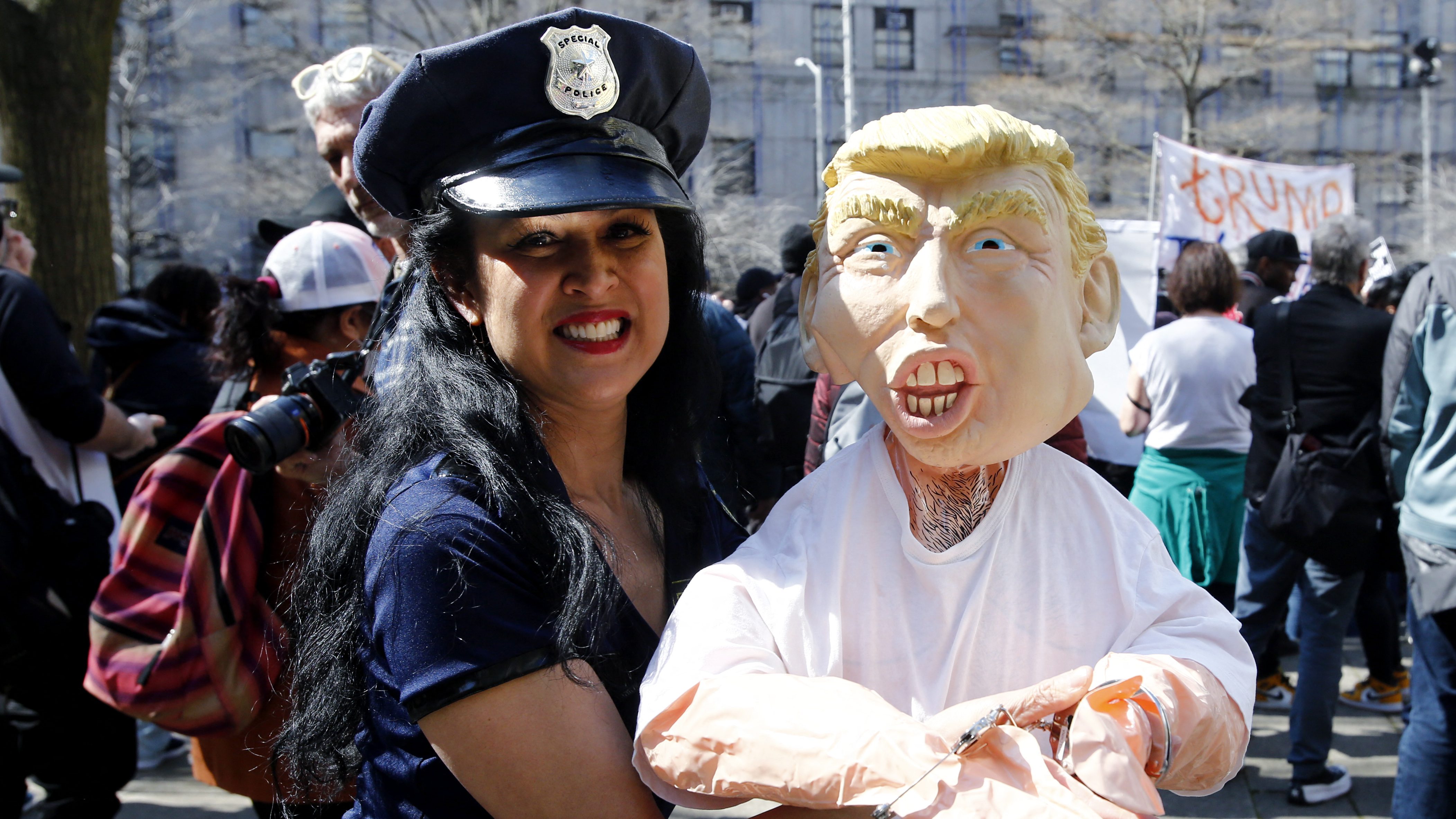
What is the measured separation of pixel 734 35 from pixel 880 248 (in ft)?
68.1

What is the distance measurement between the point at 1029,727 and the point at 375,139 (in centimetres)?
118

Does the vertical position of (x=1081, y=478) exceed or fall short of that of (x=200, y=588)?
it exceeds it

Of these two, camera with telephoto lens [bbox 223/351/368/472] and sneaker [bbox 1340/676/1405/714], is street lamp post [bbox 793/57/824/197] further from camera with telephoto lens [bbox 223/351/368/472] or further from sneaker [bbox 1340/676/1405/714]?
camera with telephoto lens [bbox 223/351/368/472]

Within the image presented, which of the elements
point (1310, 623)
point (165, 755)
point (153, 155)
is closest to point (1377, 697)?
point (1310, 623)

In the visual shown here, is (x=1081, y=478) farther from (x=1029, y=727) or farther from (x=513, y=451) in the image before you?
(x=513, y=451)

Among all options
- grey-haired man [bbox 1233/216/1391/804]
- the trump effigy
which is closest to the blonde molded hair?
the trump effigy

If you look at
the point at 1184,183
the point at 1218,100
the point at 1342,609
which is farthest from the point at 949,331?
the point at 1218,100

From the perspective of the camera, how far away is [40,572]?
3039mm

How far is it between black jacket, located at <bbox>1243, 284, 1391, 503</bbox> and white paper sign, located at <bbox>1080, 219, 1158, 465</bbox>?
28.9 inches

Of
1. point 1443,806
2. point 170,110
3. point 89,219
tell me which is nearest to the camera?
point 1443,806

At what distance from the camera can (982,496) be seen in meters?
1.36

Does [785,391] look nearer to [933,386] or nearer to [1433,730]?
[1433,730]

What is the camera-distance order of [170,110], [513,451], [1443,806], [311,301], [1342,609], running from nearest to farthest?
[513,451] < [311,301] < [1443,806] < [1342,609] < [170,110]

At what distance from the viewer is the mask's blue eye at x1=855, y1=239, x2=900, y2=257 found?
1.34 metres
